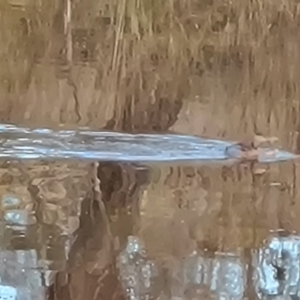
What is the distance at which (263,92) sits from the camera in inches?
28.1

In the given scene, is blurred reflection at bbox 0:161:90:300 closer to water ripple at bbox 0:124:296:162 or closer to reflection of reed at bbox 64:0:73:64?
water ripple at bbox 0:124:296:162

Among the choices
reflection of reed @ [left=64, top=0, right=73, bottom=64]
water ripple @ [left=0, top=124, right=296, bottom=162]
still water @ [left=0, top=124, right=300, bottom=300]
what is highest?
reflection of reed @ [left=64, top=0, right=73, bottom=64]

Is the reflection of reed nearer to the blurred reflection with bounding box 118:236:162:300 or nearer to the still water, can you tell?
the still water

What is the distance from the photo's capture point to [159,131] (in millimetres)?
711

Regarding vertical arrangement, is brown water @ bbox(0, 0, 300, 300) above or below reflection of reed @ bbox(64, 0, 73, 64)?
below

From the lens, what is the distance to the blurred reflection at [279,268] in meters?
0.71

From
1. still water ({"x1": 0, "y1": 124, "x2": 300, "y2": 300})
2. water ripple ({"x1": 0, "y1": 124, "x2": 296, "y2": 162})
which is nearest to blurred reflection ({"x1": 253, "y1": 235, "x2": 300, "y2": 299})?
still water ({"x1": 0, "y1": 124, "x2": 300, "y2": 300})

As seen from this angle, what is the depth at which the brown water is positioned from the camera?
0.71 meters

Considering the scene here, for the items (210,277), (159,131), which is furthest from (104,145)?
(210,277)

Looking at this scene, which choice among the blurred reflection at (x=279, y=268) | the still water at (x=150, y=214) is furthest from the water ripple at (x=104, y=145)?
the blurred reflection at (x=279, y=268)

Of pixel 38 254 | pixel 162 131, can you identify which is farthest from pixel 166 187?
pixel 38 254

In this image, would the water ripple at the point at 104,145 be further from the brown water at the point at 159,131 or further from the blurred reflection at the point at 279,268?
the blurred reflection at the point at 279,268

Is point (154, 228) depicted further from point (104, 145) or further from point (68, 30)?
point (68, 30)

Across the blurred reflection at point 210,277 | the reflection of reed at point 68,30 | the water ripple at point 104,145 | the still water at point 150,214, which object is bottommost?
the blurred reflection at point 210,277
